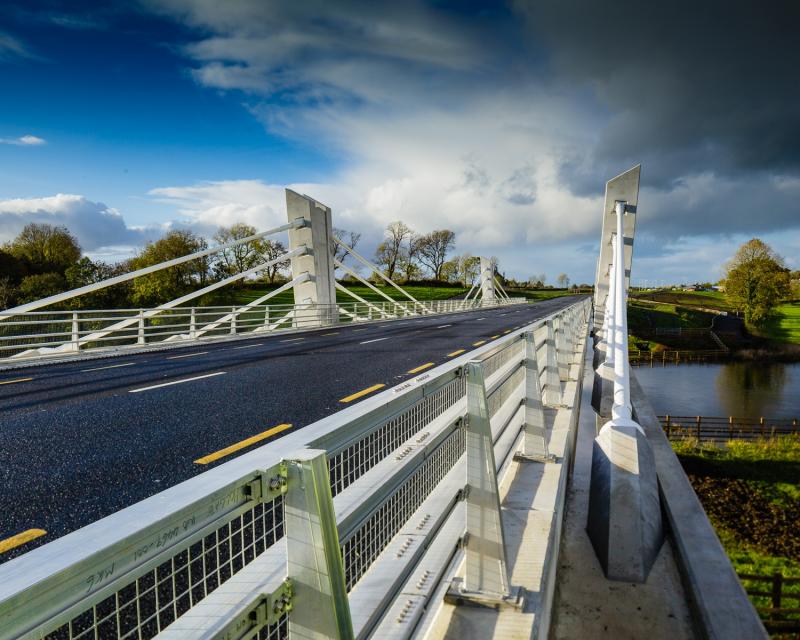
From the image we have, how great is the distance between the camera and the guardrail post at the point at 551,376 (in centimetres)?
741

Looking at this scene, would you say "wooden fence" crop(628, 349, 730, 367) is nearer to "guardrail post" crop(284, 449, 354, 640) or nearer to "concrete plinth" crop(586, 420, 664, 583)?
"concrete plinth" crop(586, 420, 664, 583)

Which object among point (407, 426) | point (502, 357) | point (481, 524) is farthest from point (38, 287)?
point (481, 524)

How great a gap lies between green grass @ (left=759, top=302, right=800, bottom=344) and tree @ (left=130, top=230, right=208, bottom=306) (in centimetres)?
7259

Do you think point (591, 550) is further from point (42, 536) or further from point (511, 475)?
point (42, 536)

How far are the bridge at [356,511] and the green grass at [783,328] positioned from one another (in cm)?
7819

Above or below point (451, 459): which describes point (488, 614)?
below

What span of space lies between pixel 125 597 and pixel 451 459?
6.72ft

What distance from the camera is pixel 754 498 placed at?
21.8 meters

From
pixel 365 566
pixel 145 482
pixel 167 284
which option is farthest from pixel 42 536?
pixel 167 284

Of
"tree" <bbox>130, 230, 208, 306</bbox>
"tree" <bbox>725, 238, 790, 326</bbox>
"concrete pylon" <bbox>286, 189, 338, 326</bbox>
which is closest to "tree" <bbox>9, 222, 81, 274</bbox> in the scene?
"tree" <bbox>130, 230, 208, 306</bbox>

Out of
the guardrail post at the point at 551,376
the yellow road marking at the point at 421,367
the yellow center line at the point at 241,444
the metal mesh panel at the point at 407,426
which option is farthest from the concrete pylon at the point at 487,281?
the metal mesh panel at the point at 407,426

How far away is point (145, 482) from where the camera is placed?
5043 mm

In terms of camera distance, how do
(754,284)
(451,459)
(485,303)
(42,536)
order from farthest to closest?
1. (485,303)
2. (754,284)
3. (42,536)
4. (451,459)

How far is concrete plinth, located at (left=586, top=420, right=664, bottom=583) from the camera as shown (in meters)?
4.62
